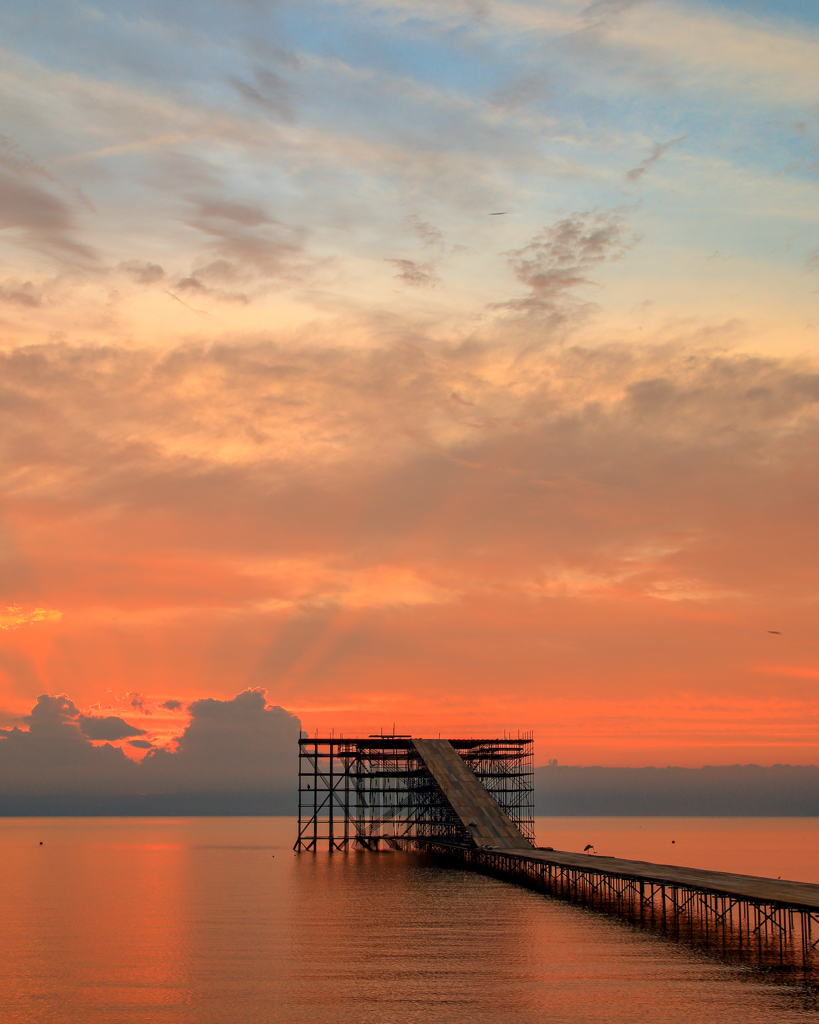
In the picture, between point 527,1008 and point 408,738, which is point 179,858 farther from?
point 527,1008

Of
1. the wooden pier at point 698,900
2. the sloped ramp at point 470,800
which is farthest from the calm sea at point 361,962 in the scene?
the sloped ramp at point 470,800

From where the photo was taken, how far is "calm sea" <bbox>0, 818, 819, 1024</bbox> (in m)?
39.0

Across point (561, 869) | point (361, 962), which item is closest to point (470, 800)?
point (561, 869)

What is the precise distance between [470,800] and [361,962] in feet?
147

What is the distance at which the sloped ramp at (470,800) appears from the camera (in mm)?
85250

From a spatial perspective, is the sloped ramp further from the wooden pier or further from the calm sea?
the calm sea

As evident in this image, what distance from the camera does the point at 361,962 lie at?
157 feet

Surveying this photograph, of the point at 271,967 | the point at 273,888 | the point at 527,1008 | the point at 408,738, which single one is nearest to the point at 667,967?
the point at 527,1008

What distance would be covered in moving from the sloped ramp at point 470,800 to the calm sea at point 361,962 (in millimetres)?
3923

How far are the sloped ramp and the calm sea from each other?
12.9 ft

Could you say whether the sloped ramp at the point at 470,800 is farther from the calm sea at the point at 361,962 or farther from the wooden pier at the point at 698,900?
the calm sea at the point at 361,962

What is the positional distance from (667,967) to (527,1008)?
10349mm

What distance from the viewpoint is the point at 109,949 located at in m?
56.3

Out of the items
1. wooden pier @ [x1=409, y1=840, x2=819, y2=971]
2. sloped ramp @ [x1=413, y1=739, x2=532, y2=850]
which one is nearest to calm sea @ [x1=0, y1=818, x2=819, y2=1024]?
wooden pier @ [x1=409, y1=840, x2=819, y2=971]
